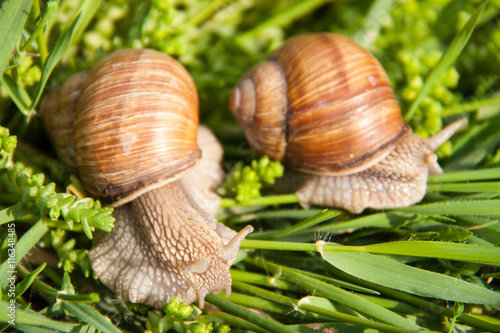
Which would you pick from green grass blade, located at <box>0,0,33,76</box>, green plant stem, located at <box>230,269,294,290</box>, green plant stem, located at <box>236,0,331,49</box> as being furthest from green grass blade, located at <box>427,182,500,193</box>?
green grass blade, located at <box>0,0,33,76</box>

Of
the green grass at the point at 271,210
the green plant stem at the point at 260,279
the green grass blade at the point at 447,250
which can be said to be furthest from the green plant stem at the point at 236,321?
the green grass blade at the point at 447,250

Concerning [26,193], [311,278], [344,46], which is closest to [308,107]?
[344,46]

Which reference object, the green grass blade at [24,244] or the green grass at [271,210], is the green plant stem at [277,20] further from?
the green grass blade at [24,244]

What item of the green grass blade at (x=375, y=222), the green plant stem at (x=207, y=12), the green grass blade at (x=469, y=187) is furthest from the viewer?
the green plant stem at (x=207, y=12)

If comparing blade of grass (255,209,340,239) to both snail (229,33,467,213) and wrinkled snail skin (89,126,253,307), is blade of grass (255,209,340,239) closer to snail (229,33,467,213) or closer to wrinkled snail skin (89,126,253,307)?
wrinkled snail skin (89,126,253,307)

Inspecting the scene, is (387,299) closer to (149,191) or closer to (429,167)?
(429,167)

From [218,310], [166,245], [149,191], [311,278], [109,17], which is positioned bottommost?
[218,310]
